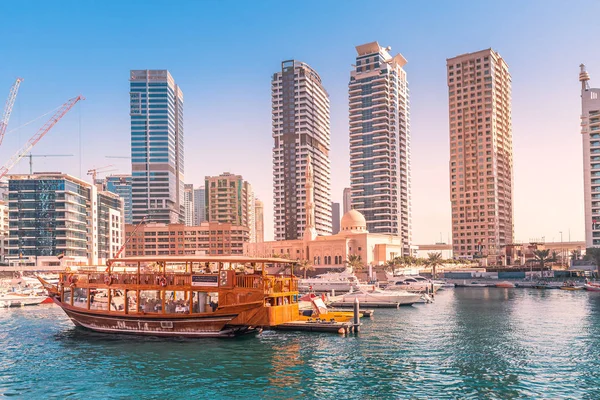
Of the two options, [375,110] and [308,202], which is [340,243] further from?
[375,110]

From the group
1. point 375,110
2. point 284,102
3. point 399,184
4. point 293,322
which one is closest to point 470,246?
point 399,184

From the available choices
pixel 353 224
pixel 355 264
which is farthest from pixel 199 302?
pixel 353 224

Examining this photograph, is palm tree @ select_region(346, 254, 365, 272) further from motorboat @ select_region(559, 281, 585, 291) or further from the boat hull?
the boat hull

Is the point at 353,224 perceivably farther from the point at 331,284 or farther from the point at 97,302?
the point at 97,302

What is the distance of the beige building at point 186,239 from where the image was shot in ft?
619

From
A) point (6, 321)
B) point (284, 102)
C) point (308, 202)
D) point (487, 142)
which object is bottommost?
point (6, 321)

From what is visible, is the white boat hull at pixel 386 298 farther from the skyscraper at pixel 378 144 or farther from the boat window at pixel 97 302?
the skyscraper at pixel 378 144

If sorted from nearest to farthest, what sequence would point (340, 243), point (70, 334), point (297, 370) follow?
point (297, 370)
point (70, 334)
point (340, 243)

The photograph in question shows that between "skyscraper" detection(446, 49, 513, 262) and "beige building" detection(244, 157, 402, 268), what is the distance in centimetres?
3825

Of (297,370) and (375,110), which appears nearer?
(297,370)

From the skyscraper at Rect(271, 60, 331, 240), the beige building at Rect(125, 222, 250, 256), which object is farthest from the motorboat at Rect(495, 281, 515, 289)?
the beige building at Rect(125, 222, 250, 256)

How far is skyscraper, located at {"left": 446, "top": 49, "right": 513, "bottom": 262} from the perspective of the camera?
18425 centimetres

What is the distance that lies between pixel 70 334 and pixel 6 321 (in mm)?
14620

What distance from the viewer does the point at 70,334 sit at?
48031 millimetres
